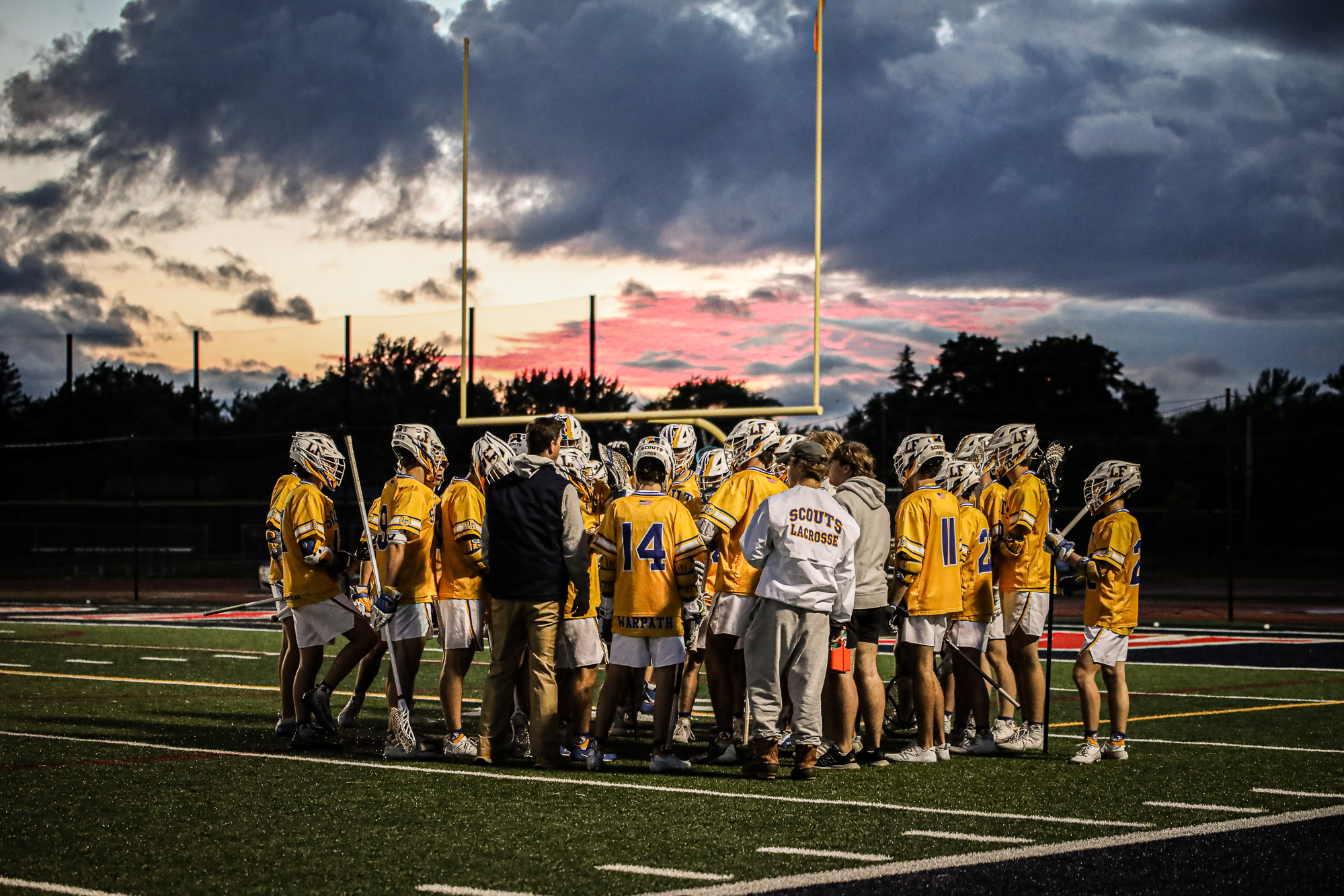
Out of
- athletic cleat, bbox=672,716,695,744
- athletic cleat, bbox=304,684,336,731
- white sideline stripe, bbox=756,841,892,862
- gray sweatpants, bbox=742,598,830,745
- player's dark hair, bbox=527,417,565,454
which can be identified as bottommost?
athletic cleat, bbox=672,716,695,744

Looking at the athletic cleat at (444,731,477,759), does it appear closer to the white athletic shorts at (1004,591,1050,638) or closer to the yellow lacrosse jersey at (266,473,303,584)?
the yellow lacrosse jersey at (266,473,303,584)

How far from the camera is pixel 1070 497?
36.2m

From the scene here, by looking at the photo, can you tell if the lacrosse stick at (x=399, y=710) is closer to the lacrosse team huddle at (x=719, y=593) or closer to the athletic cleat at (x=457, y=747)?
the lacrosse team huddle at (x=719, y=593)

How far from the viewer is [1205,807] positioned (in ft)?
23.5

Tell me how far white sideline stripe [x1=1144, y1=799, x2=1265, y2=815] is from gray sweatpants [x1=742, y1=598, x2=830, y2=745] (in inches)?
70.6

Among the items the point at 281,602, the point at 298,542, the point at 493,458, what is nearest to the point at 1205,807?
the point at 493,458

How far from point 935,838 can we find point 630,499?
2884mm

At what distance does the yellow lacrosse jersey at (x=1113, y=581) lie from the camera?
29.4 ft

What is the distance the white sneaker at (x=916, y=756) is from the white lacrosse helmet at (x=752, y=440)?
203 centimetres

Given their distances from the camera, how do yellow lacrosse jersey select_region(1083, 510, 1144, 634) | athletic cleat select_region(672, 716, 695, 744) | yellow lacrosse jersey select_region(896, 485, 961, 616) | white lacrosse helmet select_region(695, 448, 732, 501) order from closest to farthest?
yellow lacrosse jersey select_region(896, 485, 961, 616)
yellow lacrosse jersey select_region(1083, 510, 1144, 634)
athletic cleat select_region(672, 716, 695, 744)
white lacrosse helmet select_region(695, 448, 732, 501)

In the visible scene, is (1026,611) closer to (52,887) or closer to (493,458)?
(493,458)

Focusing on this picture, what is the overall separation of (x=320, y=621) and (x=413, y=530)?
1.09 metres

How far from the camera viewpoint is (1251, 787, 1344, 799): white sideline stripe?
7.48 metres

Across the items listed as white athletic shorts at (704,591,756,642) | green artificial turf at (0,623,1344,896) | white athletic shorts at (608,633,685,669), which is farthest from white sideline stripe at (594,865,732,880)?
white athletic shorts at (704,591,756,642)
